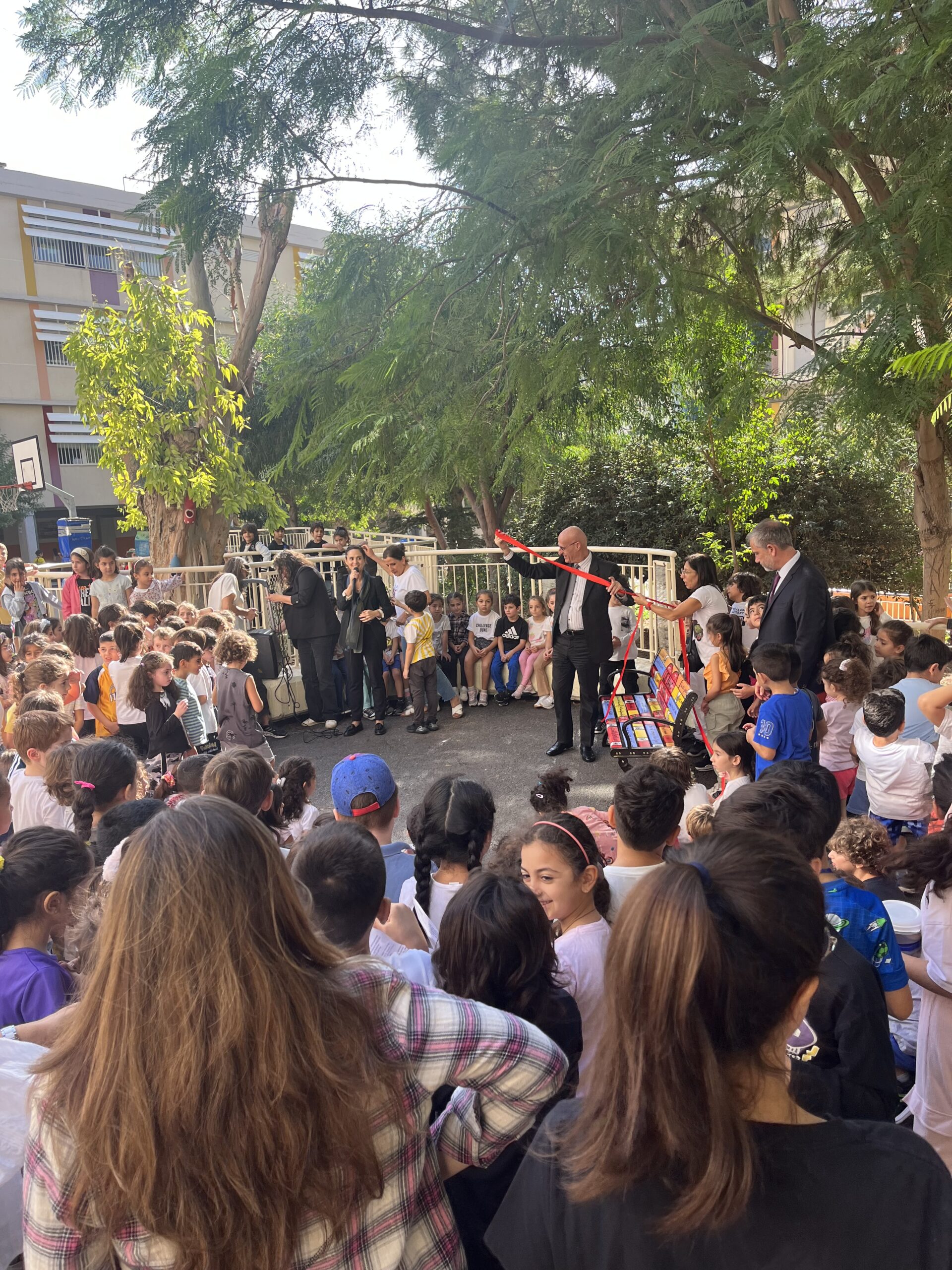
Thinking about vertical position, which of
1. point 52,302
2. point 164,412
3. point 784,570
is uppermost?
point 52,302

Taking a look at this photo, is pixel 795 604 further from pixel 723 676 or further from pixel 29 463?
pixel 29 463

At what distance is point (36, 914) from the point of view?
2430 millimetres

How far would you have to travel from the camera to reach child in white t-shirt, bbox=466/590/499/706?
9.45 metres

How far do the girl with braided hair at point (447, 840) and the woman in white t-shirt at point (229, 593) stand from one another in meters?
6.22

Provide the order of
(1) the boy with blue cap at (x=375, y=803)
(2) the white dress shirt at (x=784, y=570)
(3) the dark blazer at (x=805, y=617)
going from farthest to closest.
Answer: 1. (2) the white dress shirt at (x=784, y=570)
2. (3) the dark blazer at (x=805, y=617)
3. (1) the boy with blue cap at (x=375, y=803)

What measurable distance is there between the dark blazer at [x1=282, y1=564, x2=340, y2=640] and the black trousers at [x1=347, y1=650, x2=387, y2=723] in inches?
12.9

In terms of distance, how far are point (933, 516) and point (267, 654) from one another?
5.96 meters

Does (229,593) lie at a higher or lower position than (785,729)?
higher

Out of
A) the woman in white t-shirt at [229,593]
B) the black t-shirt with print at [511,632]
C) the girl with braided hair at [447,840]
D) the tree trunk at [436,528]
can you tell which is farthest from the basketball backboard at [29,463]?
the girl with braided hair at [447,840]

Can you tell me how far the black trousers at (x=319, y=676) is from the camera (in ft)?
Answer: 29.0

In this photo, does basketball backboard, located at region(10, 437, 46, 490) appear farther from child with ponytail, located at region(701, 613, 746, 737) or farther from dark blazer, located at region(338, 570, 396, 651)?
child with ponytail, located at region(701, 613, 746, 737)

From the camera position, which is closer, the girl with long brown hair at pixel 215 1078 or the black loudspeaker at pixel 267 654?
the girl with long brown hair at pixel 215 1078

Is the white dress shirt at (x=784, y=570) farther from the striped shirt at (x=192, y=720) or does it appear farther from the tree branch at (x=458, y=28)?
the striped shirt at (x=192, y=720)

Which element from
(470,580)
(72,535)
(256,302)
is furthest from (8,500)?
(470,580)
